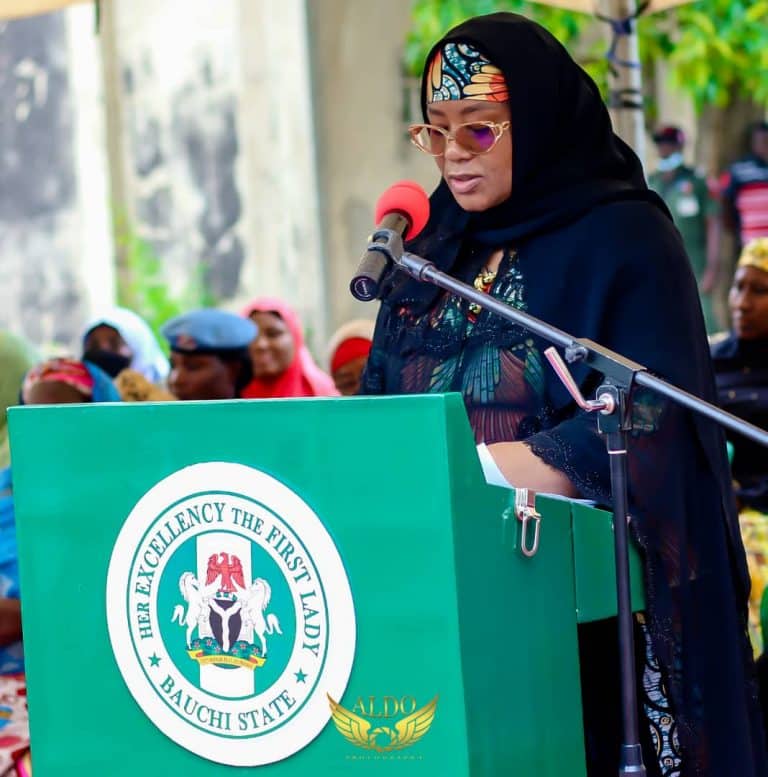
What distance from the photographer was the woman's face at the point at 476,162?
264 centimetres

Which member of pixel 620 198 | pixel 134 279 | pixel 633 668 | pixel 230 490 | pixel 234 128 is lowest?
pixel 633 668

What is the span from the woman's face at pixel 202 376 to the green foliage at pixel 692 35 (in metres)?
4.38

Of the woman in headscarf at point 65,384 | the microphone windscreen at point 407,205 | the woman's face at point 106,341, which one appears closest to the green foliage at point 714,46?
the woman's face at point 106,341

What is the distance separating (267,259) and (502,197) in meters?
8.00

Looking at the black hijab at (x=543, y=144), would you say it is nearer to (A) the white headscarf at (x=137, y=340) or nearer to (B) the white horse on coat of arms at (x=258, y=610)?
(B) the white horse on coat of arms at (x=258, y=610)

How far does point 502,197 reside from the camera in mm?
2688

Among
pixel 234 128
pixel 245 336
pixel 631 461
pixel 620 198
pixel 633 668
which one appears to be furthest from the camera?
pixel 234 128

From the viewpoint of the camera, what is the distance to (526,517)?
206cm

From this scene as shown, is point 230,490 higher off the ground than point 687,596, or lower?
higher

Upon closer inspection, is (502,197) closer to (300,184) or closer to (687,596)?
(687,596)

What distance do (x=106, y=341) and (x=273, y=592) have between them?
5.56 metres

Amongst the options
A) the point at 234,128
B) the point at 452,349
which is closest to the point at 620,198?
the point at 452,349

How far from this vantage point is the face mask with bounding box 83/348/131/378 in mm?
6992

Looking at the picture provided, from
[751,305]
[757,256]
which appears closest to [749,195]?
[757,256]
